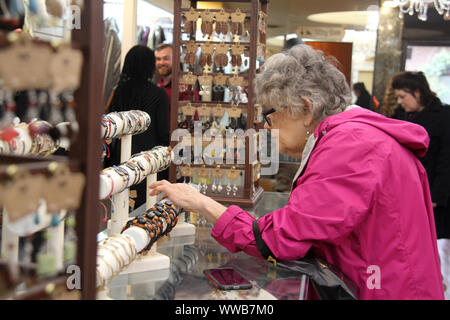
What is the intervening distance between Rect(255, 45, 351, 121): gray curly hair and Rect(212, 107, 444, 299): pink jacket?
0.77 ft

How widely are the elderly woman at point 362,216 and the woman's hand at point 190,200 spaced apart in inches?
1.0

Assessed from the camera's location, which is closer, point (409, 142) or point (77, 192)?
point (77, 192)

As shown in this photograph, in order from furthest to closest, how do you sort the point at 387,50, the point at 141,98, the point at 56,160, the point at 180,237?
the point at 387,50, the point at 141,98, the point at 180,237, the point at 56,160

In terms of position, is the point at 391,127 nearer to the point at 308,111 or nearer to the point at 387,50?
the point at 308,111

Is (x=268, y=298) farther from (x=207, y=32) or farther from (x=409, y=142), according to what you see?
(x=207, y=32)

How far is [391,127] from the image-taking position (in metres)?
1.72

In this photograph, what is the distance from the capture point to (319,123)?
1998mm

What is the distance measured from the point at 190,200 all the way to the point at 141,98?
6.21ft

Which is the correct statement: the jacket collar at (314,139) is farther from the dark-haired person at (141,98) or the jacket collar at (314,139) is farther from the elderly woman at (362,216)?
the dark-haired person at (141,98)

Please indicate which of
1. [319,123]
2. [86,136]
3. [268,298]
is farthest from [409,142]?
[86,136]

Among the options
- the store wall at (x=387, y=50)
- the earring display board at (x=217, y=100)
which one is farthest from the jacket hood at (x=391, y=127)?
the store wall at (x=387, y=50)

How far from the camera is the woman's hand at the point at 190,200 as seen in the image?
1.84 metres

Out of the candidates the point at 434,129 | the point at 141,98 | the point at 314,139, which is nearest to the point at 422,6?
the point at 434,129
